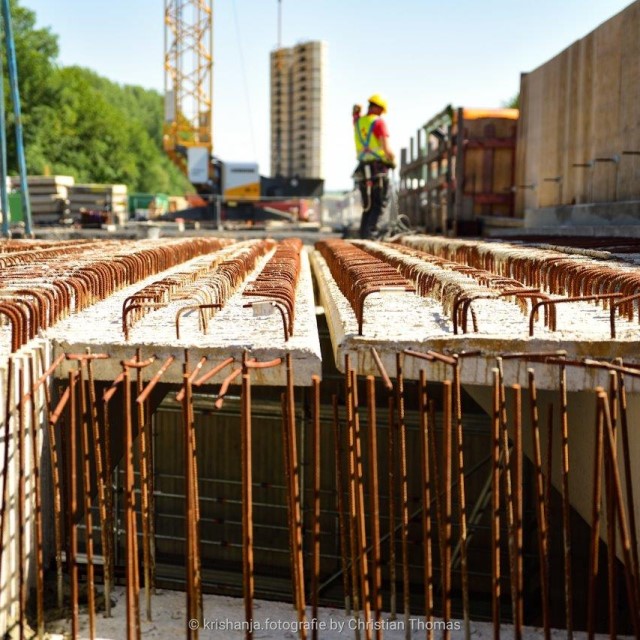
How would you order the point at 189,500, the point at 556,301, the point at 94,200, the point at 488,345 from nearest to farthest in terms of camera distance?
the point at 189,500
the point at 488,345
the point at 556,301
the point at 94,200

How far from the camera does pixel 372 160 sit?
639 inches

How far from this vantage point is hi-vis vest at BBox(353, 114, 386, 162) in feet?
51.9

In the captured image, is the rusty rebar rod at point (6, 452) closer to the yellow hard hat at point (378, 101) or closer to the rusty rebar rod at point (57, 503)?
the rusty rebar rod at point (57, 503)

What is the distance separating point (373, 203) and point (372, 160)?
3.67ft

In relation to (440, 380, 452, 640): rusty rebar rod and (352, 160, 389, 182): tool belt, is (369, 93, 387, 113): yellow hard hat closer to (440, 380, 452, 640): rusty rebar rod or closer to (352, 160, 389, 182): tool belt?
(352, 160, 389, 182): tool belt

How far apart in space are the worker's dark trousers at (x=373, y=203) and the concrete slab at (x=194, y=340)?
412 inches

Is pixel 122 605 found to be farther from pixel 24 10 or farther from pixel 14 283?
pixel 24 10

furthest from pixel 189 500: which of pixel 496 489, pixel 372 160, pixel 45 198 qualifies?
pixel 45 198

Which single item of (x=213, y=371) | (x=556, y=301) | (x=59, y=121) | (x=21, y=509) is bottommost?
(x=21, y=509)

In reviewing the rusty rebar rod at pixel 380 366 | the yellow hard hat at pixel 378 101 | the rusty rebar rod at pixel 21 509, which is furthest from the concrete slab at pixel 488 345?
the yellow hard hat at pixel 378 101

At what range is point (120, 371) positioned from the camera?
499 cm

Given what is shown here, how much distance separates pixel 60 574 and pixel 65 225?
90.7ft

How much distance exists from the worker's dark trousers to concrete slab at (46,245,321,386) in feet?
34.4

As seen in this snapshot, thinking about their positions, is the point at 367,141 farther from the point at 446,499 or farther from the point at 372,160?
the point at 446,499
